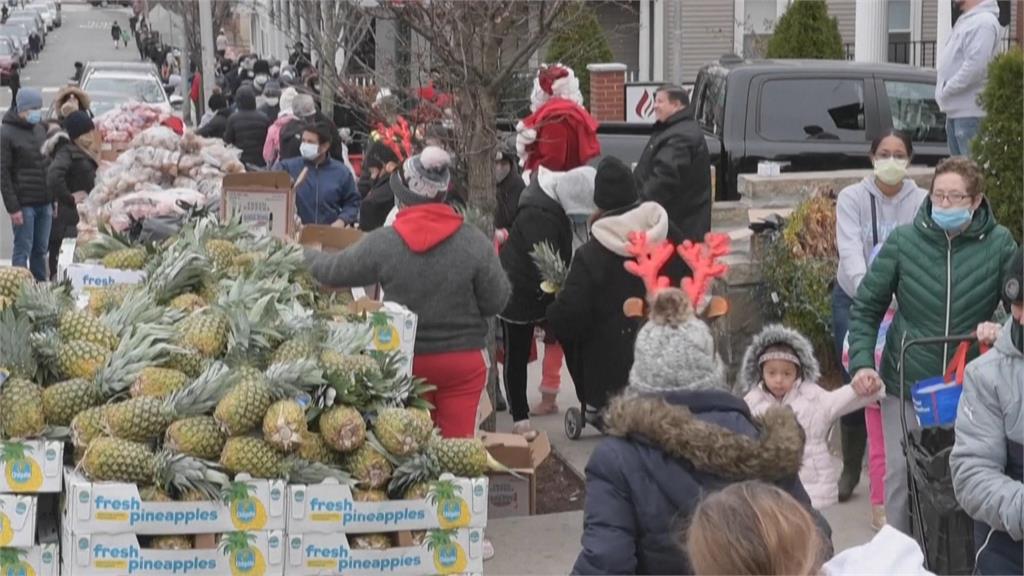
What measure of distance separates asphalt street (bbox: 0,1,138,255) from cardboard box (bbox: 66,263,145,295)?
30.5 m

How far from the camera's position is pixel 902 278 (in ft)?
21.2

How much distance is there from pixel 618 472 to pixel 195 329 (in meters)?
2.20

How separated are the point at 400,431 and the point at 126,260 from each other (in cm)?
242

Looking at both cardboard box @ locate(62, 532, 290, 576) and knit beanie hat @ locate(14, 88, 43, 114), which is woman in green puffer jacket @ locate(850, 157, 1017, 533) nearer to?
cardboard box @ locate(62, 532, 290, 576)

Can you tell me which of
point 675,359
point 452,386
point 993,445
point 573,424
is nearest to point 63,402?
point 452,386

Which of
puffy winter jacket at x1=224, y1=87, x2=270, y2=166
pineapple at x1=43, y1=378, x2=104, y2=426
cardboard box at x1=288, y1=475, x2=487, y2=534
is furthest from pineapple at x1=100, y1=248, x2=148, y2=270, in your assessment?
puffy winter jacket at x1=224, y1=87, x2=270, y2=166

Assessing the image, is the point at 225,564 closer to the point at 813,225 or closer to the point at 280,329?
the point at 280,329

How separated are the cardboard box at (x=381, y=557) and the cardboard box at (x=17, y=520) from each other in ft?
2.69

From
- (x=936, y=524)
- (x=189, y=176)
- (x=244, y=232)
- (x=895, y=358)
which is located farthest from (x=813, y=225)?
(x=189, y=176)

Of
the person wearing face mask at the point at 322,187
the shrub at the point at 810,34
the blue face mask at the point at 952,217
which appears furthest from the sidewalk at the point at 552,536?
the shrub at the point at 810,34

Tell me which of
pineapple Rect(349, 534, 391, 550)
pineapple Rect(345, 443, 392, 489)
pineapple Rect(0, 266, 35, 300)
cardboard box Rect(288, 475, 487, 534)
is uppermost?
pineapple Rect(0, 266, 35, 300)

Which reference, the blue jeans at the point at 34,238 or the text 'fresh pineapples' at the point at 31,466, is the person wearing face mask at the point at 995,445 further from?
the blue jeans at the point at 34,238

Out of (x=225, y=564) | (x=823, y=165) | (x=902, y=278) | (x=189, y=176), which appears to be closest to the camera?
(x=225, y=564)

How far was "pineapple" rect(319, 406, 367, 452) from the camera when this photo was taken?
5348mm
